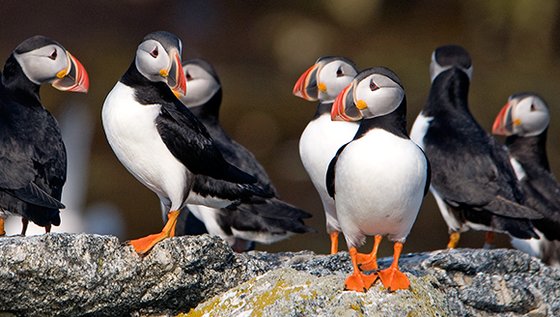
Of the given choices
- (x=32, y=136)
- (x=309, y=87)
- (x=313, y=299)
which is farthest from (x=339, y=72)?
(x=313, y=299)

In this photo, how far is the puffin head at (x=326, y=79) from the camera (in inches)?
306

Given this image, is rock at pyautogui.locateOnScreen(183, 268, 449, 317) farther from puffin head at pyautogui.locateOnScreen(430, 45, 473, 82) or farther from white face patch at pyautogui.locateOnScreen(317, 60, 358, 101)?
puffin head at pyautogui.locateOnScreen(430, 45, 473, 82)

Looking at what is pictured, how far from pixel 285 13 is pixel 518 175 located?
1017 cm

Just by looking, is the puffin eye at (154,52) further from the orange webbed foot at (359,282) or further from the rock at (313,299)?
the orange webbed foot at (359,282)

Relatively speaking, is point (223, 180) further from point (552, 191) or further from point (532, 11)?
point (532, 11)

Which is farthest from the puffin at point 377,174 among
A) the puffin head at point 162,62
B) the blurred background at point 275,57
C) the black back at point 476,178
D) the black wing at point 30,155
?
the blurred background at point 275,57

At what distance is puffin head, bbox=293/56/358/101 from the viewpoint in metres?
7.78

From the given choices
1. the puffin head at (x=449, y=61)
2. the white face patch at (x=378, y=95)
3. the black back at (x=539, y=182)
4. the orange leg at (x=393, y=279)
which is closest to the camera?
the orange leg at (x=393, y=279)

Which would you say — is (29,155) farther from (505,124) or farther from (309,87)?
(505,124)

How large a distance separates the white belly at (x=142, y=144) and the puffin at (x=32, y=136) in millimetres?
460

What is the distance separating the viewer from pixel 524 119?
9.85 m

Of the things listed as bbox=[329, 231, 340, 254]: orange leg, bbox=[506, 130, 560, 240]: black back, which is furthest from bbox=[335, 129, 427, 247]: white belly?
bbox=[506, 130, 560, 240]: black back

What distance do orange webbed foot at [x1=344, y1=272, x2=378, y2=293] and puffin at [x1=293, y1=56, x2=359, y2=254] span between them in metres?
1.80

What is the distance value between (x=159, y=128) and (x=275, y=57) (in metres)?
12.2
